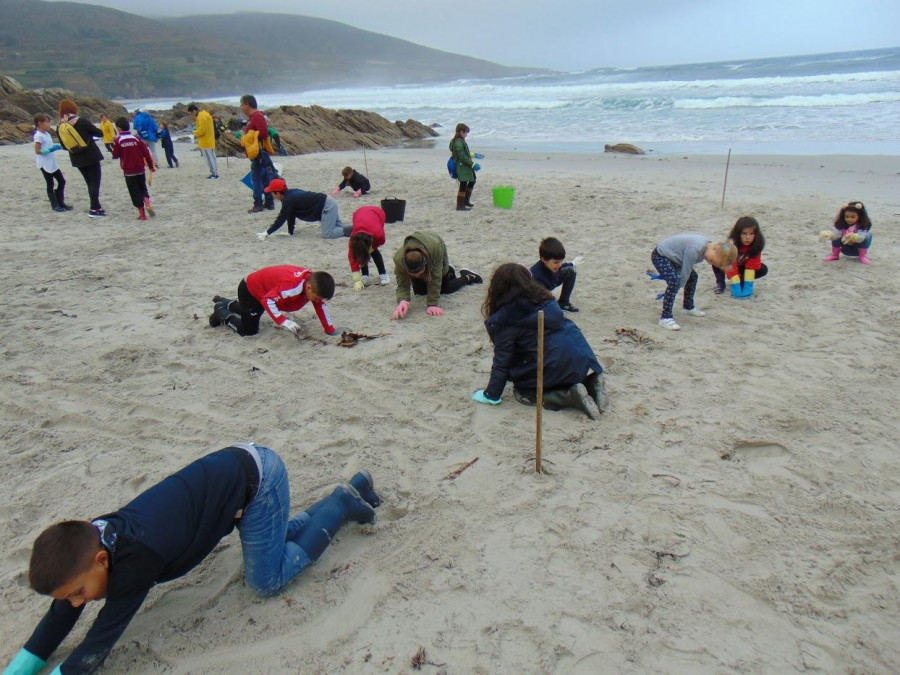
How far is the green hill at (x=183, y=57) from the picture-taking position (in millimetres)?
80625

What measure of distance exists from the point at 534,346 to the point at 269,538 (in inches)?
80.1

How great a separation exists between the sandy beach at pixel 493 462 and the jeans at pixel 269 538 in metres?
0.11

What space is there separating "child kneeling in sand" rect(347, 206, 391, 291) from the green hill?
80194 mm

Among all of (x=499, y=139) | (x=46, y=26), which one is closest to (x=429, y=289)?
(x=499, y=139)

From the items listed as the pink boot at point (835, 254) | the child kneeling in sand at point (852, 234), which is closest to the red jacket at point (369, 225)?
the child kneeling in sand at point (852, 234)

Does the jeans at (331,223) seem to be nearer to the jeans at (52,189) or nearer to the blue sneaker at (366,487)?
the jeans at (52,189)

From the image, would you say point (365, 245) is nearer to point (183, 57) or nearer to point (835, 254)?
point (835, 254)

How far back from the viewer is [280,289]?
189 inches

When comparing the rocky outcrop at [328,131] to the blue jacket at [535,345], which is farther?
the rocky outcrop at [328,131]

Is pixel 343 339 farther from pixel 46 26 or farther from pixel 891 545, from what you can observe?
pixel 46 26

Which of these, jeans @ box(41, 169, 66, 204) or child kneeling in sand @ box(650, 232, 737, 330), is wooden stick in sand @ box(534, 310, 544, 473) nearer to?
child kneeling in sand @ box(650, 232, 737, 330)

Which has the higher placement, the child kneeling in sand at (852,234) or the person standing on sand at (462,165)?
the person standing on sand at (462,165)

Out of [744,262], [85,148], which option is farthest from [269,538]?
[85,148]

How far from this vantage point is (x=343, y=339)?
495 centimetres
